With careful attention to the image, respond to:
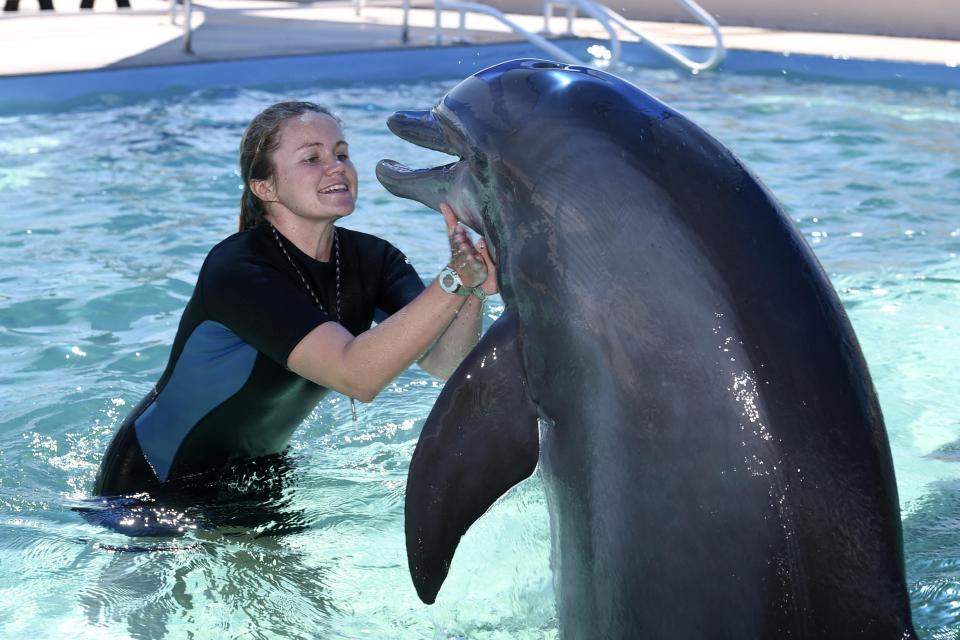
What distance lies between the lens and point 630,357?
7.14 ft

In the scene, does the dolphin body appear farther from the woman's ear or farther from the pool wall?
the pool wall

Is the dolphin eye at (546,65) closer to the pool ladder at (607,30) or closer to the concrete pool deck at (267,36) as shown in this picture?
the concrete pool deck at (267,36)

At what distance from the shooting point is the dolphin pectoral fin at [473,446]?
7.79ft

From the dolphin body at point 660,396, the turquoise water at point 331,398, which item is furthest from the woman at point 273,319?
the dolphin body at point 660,396

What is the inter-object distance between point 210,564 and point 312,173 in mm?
1200

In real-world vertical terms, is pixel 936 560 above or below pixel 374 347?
below

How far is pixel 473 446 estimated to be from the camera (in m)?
2.39

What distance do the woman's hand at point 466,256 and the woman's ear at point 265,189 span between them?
103cm

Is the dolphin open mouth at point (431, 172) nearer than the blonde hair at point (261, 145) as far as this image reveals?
Yes

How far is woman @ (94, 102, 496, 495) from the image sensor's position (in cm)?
335

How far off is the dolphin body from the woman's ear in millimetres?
1375

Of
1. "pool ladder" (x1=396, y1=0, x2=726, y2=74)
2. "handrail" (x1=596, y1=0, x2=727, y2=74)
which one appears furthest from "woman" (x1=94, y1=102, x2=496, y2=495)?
"handrail" (x1=596, y1=0, x2=727, y2=74)

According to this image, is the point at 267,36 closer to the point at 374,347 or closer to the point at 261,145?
the point at 261,145

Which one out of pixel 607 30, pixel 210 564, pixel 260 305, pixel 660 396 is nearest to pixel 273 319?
pixel 260 305
